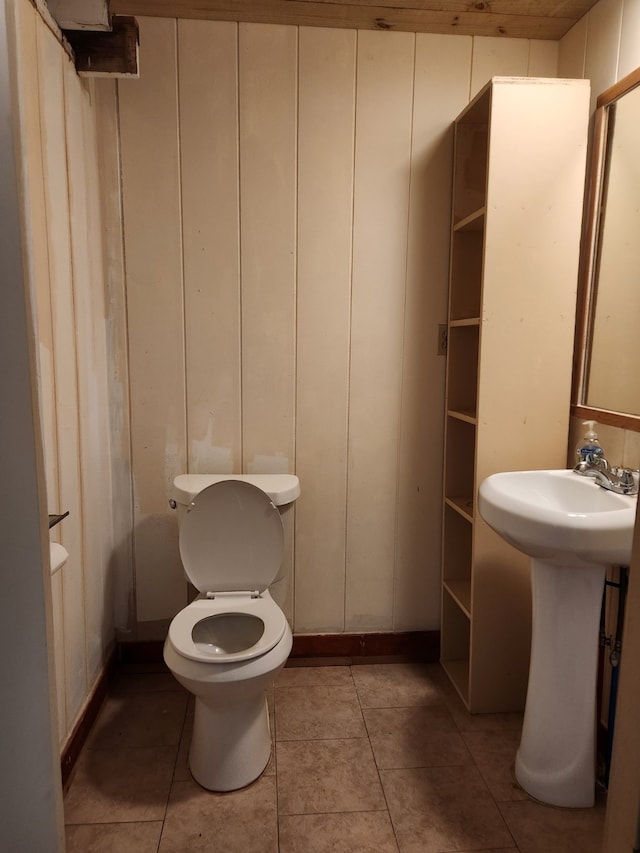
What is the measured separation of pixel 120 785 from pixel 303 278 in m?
1.68

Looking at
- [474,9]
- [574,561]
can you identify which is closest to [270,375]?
[574,561]

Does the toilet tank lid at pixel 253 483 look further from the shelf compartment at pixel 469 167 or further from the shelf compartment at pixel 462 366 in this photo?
the shelf compartment at pixel 469 167

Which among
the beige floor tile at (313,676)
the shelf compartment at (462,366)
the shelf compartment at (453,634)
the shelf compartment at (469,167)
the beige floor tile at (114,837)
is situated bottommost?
the beige floor tile at (313,676)

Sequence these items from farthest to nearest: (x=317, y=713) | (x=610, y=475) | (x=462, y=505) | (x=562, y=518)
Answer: (x=462, y=505) → (x=317, y=713) → (x=610, y=475) → (x=562, y=518)

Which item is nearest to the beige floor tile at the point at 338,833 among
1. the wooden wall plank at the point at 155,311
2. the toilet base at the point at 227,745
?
the toilet base at the point at 227,745

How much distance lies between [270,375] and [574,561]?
3.86ft

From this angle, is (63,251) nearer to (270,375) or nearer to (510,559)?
(270,375)

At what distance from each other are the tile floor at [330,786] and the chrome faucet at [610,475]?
2.83 feet

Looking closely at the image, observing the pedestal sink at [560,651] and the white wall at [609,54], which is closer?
the pedestal sink at [560,651]

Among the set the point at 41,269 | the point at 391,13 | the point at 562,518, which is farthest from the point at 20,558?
the point at 391,13

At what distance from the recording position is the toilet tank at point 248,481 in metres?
1.84

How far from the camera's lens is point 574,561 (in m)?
1.30

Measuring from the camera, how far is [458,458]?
209cm

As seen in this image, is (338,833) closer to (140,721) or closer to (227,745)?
(227,745)
